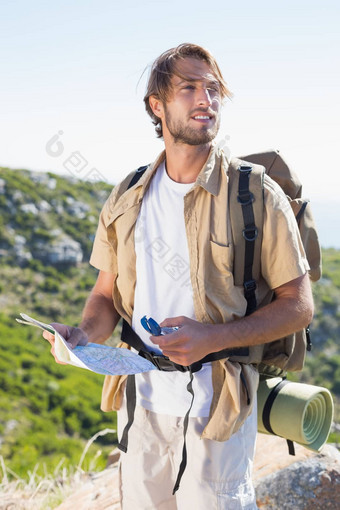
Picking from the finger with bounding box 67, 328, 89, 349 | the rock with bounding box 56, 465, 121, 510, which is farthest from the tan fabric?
the rock with bounding box 56, 465, 121, 510

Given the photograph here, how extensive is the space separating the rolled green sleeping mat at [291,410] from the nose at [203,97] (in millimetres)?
1090

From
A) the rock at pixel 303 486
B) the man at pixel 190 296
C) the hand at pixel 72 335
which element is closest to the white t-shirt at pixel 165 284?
the man at pixel 190 296

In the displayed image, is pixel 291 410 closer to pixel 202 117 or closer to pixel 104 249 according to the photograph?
pixel 104 249

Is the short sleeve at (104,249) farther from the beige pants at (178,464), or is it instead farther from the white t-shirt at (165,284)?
the beige pants at (178,464)

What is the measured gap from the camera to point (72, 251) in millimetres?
26891

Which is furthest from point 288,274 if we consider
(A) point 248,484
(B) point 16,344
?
(B) point 16,344

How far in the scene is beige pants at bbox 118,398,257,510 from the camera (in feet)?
6.24

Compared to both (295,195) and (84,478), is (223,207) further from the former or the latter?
(84,478)

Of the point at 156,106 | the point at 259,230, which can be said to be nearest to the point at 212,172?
the point at 259,230

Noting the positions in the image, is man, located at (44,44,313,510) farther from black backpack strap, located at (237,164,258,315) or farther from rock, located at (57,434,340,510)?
rock, located at (57,434,340,510)

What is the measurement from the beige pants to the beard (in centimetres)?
96

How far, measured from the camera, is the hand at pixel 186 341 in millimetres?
1775

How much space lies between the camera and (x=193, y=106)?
6.89ft

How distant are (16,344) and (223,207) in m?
21.2
